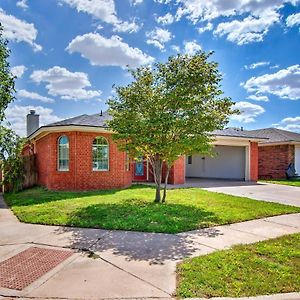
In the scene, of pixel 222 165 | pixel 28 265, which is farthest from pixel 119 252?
pixel 222 165

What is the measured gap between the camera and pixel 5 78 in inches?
298

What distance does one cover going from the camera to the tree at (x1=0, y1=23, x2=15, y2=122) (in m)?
7.52

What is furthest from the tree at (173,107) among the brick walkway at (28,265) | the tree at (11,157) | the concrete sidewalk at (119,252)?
the tree at (11,157)

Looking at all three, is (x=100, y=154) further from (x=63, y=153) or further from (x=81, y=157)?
(x=63, y=153)

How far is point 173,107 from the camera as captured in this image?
29.1 ft

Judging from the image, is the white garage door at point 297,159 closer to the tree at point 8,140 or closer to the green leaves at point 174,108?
the green leaves at point 174,108

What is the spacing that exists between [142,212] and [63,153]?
7096 mm

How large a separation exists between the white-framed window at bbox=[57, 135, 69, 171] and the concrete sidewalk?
19.6 ft

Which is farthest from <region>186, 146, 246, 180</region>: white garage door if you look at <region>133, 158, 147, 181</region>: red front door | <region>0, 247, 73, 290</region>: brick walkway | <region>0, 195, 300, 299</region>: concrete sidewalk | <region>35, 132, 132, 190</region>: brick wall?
<region>0, 247, 73, 290</region>: brick walkway

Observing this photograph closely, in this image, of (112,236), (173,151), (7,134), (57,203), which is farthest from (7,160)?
(112,236)

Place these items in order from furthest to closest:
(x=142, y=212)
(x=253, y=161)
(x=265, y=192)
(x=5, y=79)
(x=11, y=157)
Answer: (x=253, y=161), (x=265, y=192), (x=11, y=157), (x=142, y=212), (x=5, y=79)

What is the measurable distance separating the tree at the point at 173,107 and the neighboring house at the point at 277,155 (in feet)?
46.8

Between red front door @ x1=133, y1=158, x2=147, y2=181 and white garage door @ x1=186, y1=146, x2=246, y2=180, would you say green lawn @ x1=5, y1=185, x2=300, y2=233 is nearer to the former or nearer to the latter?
red front door @ x1=133, y1=158, x2=147, y2=181

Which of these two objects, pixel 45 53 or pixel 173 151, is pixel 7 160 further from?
pixel 173 151
